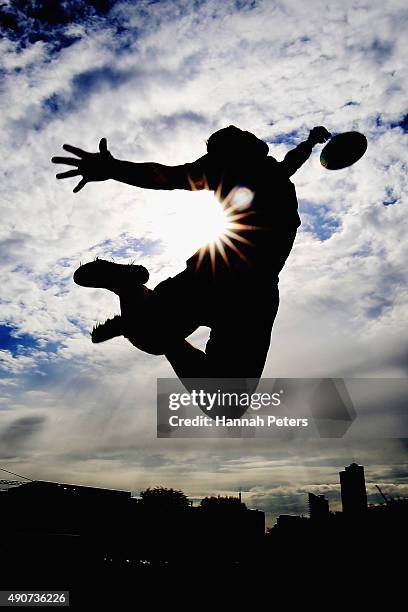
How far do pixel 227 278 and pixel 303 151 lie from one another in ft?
5.17

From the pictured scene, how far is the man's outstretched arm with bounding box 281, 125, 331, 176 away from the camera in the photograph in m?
4.17

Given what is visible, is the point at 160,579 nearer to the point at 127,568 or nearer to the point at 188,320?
the point at 127,568

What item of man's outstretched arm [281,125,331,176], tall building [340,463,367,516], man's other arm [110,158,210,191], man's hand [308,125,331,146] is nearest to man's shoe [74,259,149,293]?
man's other arm [110,158,210,191]

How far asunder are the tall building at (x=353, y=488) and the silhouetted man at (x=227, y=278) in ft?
77.3

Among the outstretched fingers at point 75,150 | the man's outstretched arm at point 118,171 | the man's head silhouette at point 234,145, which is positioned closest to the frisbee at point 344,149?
the man's head silhouette at point 234,145

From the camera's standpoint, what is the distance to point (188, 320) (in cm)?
403

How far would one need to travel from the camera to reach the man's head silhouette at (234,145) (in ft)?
12.6

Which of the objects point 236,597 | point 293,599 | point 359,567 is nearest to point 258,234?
point 359,567

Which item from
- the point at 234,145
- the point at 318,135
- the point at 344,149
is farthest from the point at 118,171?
the point at 344,149

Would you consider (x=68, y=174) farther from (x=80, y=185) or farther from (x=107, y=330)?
(x=107, y=330)

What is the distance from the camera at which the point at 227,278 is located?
12.8 ft

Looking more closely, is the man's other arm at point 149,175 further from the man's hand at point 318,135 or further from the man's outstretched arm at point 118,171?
the man's hand at point 318,135

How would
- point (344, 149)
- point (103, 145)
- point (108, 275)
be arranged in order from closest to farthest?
point (103, 145), point (108, 275), point (344, 149)

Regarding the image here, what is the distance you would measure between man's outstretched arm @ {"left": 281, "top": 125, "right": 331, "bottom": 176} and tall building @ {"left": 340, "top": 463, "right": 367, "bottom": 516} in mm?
24084
